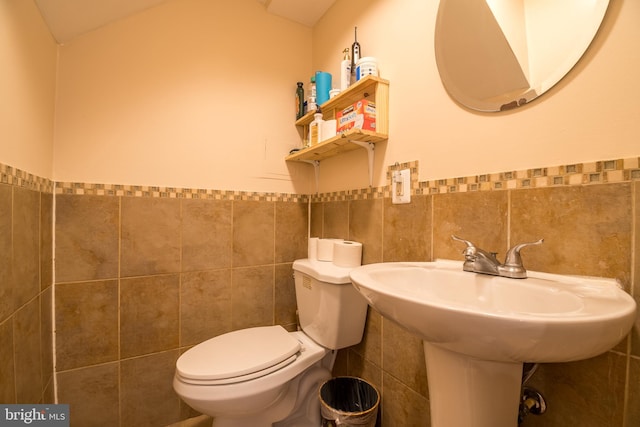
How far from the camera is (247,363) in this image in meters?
0.98

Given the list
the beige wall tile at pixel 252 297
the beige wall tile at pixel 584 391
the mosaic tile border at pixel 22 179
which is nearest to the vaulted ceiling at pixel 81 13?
the mosaic tile border at pixel 22 179

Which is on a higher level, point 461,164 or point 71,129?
point 71,129

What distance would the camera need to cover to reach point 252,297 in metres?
1.47

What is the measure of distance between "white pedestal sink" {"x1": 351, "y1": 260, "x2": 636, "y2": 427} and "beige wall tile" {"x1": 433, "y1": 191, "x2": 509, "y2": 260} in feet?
0.28

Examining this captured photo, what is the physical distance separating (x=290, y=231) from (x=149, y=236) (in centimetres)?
72

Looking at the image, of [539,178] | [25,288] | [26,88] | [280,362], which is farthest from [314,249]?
[26,88]

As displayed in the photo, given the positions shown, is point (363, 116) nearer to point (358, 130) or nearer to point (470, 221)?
point (358, 130)

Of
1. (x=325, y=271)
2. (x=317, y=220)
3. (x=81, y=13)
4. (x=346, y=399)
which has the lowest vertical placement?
(x=346, y=399)

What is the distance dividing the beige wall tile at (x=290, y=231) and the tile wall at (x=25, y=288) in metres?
0.97

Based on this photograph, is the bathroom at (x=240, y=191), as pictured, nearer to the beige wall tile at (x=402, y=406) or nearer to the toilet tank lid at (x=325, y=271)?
the beige wall tile at (x=402, y=406)

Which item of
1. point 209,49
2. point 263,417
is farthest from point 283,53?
point 263,417

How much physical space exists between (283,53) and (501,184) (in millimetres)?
1450

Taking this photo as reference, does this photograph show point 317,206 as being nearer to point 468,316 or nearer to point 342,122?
point 342,122

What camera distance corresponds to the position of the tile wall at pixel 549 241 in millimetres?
562
